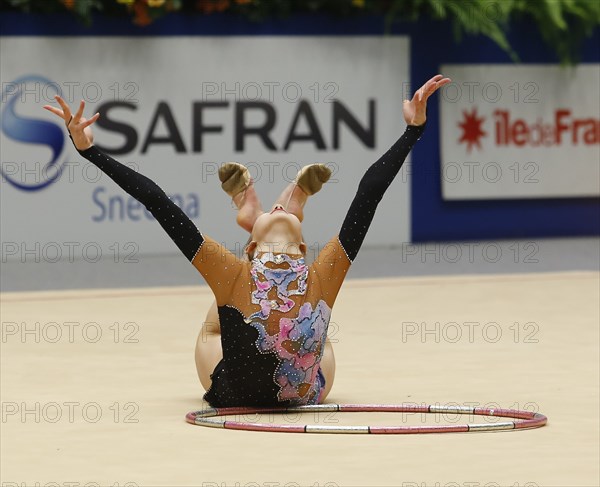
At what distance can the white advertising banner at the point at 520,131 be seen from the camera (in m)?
13.8

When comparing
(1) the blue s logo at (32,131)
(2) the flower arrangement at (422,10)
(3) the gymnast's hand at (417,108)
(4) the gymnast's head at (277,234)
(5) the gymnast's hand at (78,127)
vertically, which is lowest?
(4) the gymnast's head at (277,234)

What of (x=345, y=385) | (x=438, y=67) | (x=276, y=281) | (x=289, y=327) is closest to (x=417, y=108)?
(x=276, y=281)

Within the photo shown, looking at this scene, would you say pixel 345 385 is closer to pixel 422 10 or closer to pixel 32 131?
pixel 32 131

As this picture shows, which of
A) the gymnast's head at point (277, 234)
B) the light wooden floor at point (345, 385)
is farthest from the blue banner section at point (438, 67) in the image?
the gymnast's head at point (277, 234)

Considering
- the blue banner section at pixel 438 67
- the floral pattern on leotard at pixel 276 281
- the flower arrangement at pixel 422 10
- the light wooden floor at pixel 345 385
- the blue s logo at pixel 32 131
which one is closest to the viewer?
the light wooden floor at pixel 345 385

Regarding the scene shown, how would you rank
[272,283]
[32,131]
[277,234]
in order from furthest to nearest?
1. [32,131]
2. [277,234]
3. [272,283]

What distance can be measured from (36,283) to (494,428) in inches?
233

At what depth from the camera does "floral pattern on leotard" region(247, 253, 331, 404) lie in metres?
6.09

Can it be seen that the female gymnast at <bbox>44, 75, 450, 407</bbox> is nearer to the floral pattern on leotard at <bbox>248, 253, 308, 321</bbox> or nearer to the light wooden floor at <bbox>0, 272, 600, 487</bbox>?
the floral pattern on leotard at <bbox>248, 253, 308, 321</bbox>

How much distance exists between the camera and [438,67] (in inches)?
542

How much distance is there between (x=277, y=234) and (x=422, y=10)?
7.82 m

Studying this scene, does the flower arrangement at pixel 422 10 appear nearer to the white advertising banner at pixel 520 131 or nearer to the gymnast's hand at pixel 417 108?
the white advertising banner at pixel 520 131

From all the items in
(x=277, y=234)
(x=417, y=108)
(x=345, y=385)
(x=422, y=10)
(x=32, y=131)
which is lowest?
(x=345, y=385)

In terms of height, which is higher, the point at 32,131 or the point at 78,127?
the point at 32,131
